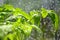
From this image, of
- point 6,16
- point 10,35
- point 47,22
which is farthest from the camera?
point 47,22

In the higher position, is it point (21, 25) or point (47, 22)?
point (21, 25)

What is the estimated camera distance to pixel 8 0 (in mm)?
1232

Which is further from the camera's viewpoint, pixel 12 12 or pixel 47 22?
pixel 47 22

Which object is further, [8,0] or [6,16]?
[8,0]

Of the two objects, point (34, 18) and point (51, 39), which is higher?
point (34, 18)

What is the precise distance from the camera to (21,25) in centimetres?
60

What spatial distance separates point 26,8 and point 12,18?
588mm

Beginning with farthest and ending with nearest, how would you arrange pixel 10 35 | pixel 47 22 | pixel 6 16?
pixel 47 22 < pixel 6 16 < pixel 10 35

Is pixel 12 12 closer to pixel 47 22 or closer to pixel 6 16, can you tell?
pixel 6 16

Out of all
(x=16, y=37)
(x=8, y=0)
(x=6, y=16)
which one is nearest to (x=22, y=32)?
(x=16, y=37)

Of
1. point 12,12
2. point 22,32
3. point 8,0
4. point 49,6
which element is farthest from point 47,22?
point 22,32

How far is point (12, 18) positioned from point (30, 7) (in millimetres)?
584

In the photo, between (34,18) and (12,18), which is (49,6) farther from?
(12,18)

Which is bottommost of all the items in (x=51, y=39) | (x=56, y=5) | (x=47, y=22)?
(x=51, y=39)
